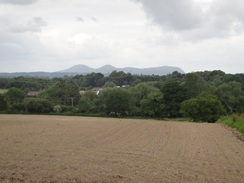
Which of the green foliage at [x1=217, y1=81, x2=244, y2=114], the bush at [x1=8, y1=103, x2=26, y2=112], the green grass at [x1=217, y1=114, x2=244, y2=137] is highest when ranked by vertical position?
the green foliage at [x1=217, y1=81, x2=244, y2=114]

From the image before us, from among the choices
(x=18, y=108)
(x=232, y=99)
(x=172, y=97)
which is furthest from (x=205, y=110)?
(x=18, y=108)

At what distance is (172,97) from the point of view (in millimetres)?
74688

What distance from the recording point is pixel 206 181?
35.7 ft

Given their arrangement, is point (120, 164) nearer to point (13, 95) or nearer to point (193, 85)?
point (193, 85)

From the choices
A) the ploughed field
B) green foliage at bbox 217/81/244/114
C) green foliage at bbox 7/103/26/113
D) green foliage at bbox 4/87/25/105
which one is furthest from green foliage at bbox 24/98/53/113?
the ploughed field

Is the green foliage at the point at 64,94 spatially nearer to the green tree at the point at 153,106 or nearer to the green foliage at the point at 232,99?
the green tree at the point at 153,106

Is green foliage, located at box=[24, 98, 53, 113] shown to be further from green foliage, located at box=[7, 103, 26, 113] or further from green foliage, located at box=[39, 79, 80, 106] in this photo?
green foliage, located at box=[39, 79, 80, 106]

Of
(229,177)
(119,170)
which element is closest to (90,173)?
(119,170)

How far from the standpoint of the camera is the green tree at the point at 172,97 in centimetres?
7344

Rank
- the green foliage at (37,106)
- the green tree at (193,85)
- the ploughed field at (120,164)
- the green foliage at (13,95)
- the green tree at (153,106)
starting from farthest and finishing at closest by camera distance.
Result: the green foliage at (13,95) < the green tree at (193,85) < the green foliage at (37,106) < the green tree at (153,106) < the ploughed field at (120,164)

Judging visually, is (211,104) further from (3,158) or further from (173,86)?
(3,158)

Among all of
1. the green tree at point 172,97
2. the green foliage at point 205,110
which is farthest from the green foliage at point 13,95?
the green foliage at point 205,110

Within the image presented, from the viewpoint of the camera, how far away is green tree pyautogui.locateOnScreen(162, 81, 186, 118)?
73438 millimetres

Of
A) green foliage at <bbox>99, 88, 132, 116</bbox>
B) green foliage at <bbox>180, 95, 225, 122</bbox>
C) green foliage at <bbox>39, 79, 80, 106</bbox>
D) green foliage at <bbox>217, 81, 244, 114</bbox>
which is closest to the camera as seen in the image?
green foliage at <bbox>180, 95, 225, 122</bbox>
